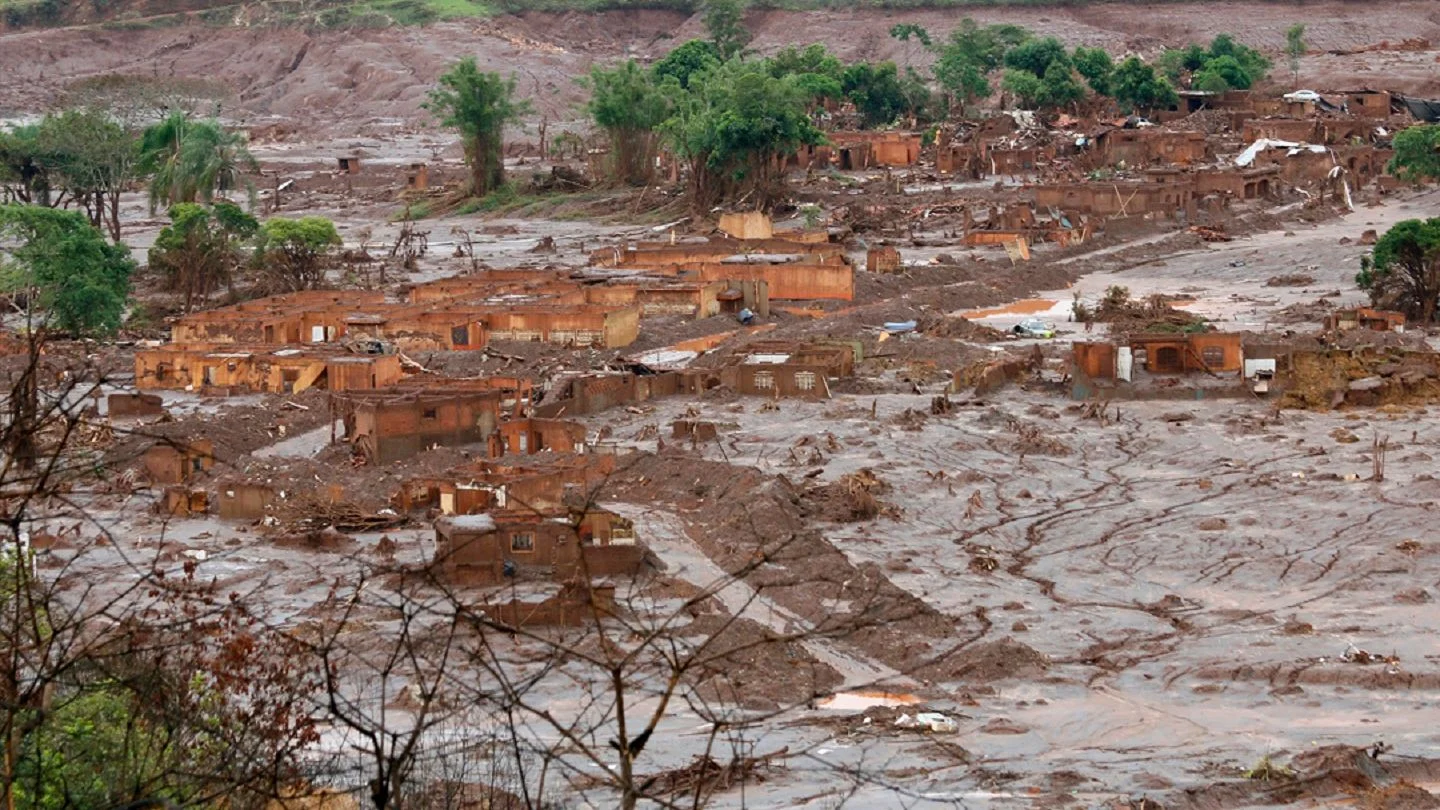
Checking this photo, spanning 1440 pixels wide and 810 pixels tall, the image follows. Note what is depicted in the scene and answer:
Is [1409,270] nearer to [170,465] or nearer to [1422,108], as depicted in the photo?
[170,465]

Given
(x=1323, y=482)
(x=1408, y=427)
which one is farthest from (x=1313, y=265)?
(x=1323, y=482)

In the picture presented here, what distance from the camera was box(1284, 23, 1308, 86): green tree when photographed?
90625 mm

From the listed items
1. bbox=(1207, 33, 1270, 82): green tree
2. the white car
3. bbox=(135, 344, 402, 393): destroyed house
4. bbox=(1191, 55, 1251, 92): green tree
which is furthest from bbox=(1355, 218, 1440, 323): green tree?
bbox=(1207, 33, 1270, 82): green tree

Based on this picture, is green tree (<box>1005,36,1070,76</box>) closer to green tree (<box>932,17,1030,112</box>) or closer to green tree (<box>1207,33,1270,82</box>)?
green tree (<box>932,17,1030,112</box>)

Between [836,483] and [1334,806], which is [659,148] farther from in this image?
[1334,806]

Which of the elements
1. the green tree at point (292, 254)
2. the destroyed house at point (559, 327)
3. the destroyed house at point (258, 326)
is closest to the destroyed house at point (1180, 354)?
the destroyed house at point (559, 327)

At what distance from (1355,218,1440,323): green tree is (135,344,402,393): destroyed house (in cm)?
1781

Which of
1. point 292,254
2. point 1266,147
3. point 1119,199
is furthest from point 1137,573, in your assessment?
point 1266,147

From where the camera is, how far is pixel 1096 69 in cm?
8081

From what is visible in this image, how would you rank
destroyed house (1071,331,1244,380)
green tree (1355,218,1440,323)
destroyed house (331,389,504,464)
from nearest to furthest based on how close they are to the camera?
destroyed house (331,389,504,464) → destroyed house (1071,331,1244,380) → green tree (1355,218,1440,323)

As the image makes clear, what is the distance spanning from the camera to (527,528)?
22672 millimetres

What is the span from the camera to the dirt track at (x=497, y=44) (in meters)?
98.3

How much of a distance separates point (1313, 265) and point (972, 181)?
18.4 m

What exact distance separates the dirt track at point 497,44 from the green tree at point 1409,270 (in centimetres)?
5468
